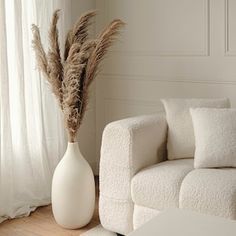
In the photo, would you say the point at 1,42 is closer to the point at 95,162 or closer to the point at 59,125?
the point at 59,125

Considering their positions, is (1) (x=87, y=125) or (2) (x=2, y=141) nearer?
(2) (x=2, y=141)

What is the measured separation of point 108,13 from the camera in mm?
3664

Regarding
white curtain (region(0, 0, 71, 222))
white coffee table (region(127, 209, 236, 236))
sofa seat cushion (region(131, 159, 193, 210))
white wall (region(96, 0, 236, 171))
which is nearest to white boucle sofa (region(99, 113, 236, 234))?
sofa seat cushion (region(131, 159, 193, 210))

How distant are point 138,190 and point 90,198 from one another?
0.52 m

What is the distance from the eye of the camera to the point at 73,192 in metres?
2.75

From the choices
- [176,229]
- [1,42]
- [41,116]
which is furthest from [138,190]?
[1,42]

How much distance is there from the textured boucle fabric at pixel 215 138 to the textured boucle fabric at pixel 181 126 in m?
0.13

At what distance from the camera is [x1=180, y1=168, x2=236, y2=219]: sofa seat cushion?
6.86 ft

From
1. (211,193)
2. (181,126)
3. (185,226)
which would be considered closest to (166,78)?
(181,126)

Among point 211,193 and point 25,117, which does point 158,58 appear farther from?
point 211,193

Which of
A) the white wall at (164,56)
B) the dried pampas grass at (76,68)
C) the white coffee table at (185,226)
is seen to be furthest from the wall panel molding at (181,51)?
the white coffee table at (185,226)

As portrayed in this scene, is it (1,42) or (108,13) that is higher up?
(108,13)

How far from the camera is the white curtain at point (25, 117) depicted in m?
2.98

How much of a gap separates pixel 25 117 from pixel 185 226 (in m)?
1.84
